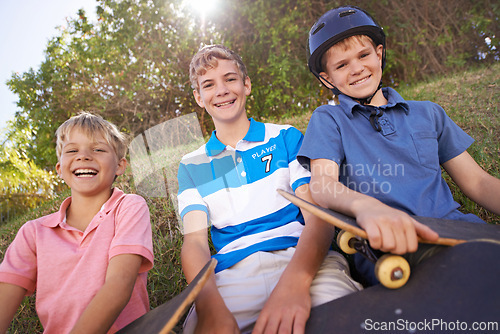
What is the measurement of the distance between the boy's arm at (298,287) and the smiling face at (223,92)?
737 mm

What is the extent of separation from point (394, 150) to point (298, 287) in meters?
0.87

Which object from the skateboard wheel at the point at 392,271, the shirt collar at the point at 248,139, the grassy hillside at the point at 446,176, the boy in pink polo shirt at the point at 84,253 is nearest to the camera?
the skateboard wheel at the point at 392,271

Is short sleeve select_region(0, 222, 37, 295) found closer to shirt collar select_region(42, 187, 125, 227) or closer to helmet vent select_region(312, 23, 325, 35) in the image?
shirt collar select_region(42, 187, 125, 227)

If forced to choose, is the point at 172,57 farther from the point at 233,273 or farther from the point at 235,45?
the point at 233,273

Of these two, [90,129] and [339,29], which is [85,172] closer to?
[90,129]

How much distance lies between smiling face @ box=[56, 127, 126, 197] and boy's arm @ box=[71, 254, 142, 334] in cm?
48

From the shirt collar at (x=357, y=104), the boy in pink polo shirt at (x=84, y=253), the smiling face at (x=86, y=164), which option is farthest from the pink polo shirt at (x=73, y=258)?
the shirt collar at (x=357, y=104)

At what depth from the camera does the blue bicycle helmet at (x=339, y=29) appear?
2080mm

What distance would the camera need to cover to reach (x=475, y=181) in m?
→ 1.86

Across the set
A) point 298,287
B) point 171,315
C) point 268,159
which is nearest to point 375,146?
point 268,159

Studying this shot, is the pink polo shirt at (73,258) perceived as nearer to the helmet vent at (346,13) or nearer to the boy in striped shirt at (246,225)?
the boy in striped shirt at (246,225)

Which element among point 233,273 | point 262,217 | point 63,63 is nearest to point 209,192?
point 262,217

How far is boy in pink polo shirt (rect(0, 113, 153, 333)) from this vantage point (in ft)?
5.04

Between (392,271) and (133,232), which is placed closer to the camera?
(392,271)
